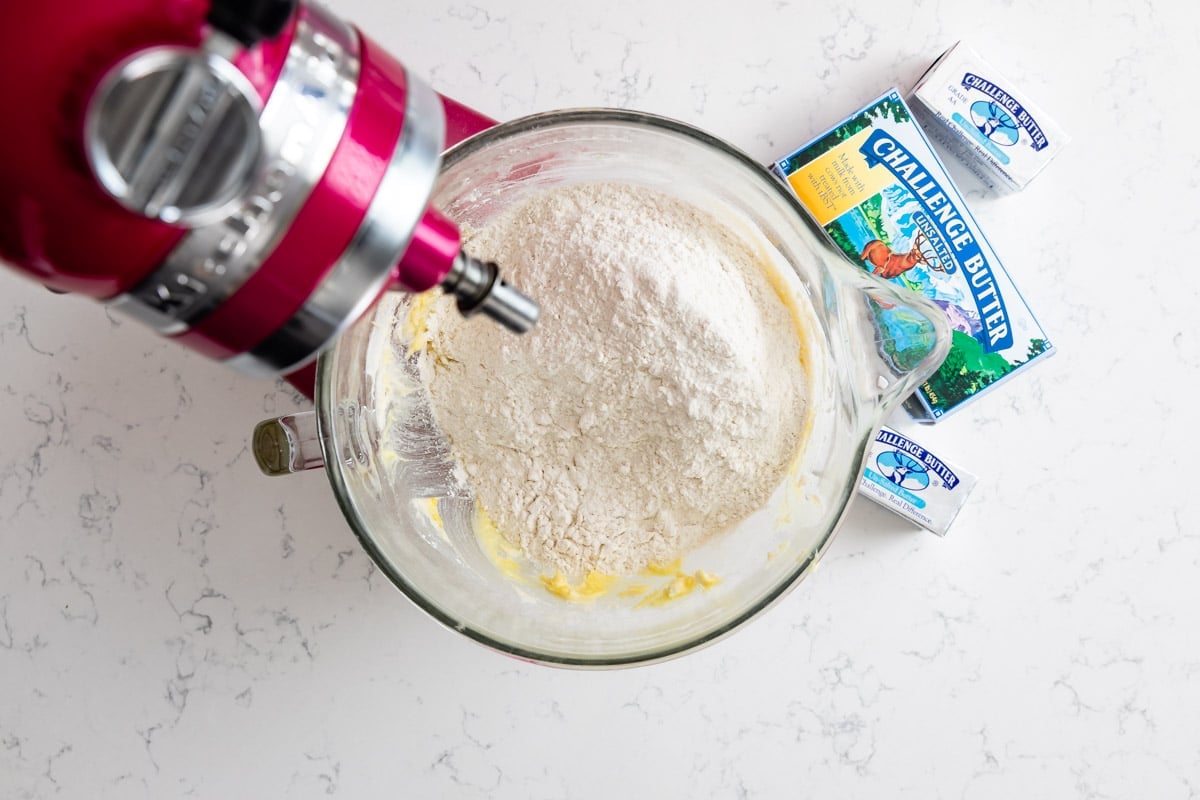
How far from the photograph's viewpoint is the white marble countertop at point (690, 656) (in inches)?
51.8

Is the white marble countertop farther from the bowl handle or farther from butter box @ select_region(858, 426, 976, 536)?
the bowl handle

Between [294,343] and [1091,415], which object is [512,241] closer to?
[294,343]

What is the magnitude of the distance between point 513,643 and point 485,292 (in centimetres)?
47

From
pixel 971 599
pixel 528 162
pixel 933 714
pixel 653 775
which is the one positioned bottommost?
pixel 653 775

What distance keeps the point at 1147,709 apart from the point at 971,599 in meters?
0.34

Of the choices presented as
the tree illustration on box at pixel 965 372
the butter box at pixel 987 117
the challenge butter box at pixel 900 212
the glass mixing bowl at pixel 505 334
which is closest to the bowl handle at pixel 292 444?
the glass mixing bowl at pixel 505 334

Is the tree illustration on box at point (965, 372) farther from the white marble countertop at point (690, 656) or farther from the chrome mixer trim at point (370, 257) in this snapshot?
the chrome mixer trim at point (370, 257)

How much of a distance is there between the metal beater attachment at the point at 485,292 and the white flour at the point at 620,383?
28 cm

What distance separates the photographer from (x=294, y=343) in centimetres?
67

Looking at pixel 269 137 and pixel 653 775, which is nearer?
pixel 269 137

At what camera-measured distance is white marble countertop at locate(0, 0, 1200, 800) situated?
132 centimetres

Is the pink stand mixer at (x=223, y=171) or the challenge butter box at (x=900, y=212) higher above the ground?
the challenge butter box at (x=900, y=212)

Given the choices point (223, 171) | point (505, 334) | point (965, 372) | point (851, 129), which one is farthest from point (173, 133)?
point (965, 372)

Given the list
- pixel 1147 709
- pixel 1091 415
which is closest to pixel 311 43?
pixel 1091 415
